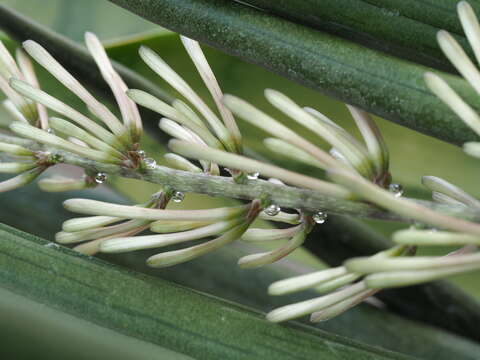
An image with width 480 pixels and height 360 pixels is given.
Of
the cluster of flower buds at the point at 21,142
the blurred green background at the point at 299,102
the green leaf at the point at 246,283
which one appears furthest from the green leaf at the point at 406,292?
the cluster of flower buds at the point at 21,142

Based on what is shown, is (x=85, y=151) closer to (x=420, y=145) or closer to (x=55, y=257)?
(x=55, y=257)

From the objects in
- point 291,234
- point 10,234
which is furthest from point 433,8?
point 10,234

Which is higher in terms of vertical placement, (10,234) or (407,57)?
(407,57)

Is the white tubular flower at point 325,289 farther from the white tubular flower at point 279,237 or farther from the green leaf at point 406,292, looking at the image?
the green leaf at point 406,292

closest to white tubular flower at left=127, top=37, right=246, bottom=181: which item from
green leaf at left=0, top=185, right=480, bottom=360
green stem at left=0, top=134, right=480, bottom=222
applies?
green stem at left=0, top=134, right=480, bottom=222

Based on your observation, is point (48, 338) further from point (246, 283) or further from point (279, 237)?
point (246, 283)

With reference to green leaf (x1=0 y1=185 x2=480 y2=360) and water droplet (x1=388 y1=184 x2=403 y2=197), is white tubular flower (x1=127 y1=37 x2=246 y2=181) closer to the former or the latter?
water droplet (x1=388 y1=184 x2=403 y2=197)
